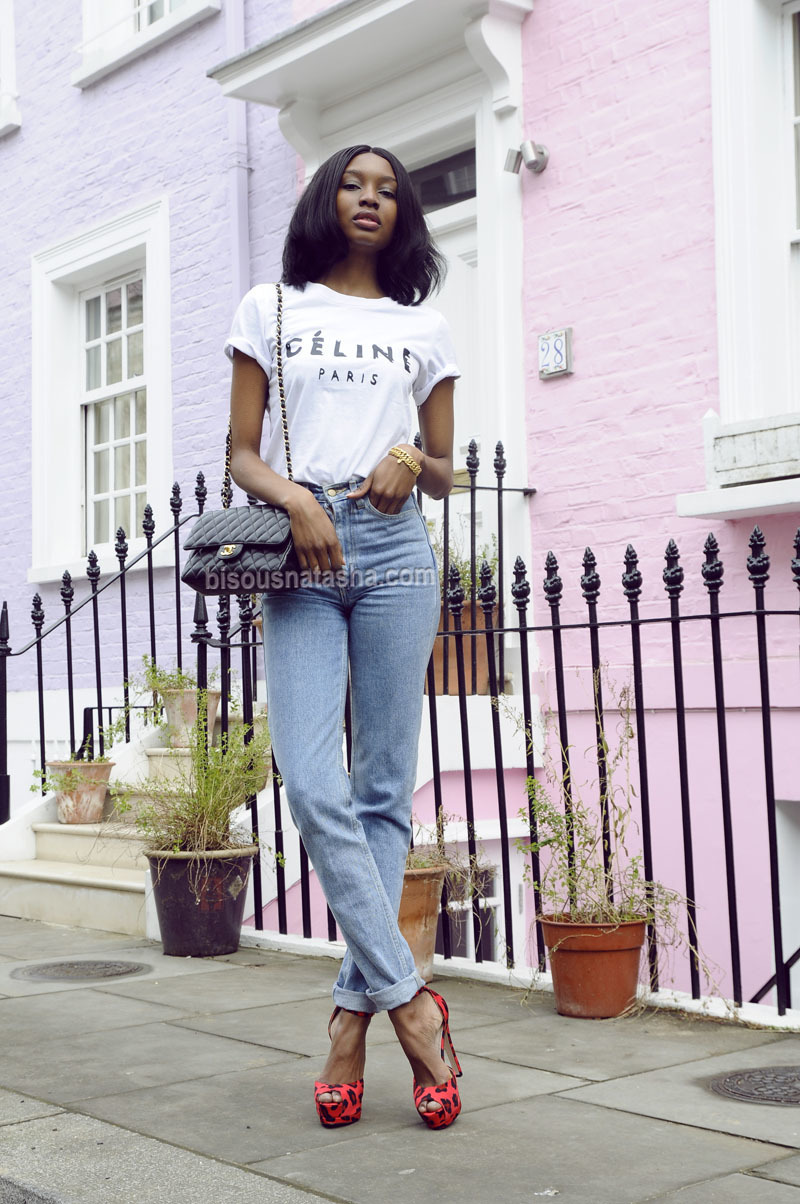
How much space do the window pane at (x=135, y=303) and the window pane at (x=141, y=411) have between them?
49 centimetres

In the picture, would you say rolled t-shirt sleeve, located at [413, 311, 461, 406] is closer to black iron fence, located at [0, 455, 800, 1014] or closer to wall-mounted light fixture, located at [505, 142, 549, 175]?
black iron fence, located at [0, 455, 800, 1014]

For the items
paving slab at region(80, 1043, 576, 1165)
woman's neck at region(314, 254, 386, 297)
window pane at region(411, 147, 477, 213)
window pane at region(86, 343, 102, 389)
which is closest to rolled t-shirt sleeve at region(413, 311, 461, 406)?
woman's neck at region(314, 254, 386, 297)

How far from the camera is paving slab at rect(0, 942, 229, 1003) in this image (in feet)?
14.0

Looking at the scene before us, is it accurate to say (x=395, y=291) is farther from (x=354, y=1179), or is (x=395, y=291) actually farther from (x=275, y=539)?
(x=354, y=1179)

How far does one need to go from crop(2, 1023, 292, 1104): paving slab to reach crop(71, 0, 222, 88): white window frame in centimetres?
689

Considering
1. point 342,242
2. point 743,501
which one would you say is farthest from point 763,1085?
point 743,501

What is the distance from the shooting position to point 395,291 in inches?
117

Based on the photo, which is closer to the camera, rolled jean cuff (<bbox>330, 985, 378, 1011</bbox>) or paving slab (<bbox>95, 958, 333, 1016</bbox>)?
rolled jean cuff (<bbox>330, 985, 378, 1011</bbox>)

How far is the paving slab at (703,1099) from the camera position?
269cm

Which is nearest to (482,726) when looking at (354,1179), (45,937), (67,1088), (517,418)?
(517,418)

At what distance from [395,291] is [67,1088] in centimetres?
188

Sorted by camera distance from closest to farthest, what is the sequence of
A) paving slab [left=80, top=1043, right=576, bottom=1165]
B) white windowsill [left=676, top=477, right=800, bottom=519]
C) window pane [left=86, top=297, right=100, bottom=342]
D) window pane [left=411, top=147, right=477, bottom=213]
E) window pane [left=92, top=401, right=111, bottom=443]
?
paving slab [left=80, top=1043, right=576, bottom=1165] < white windowsill [left=676, top=477, right=800, bottom=519] < window pane [left=411, top=147, right=477, bottom=213] < window pane [left=92, top=401, right=111, bottom=443] < window pane [left=86, top=297, right=100, bottom=342]

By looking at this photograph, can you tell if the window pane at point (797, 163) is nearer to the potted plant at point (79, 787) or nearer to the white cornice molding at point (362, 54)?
the white cornice molding at point (362, 54)

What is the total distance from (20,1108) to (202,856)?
1817 millimetres
